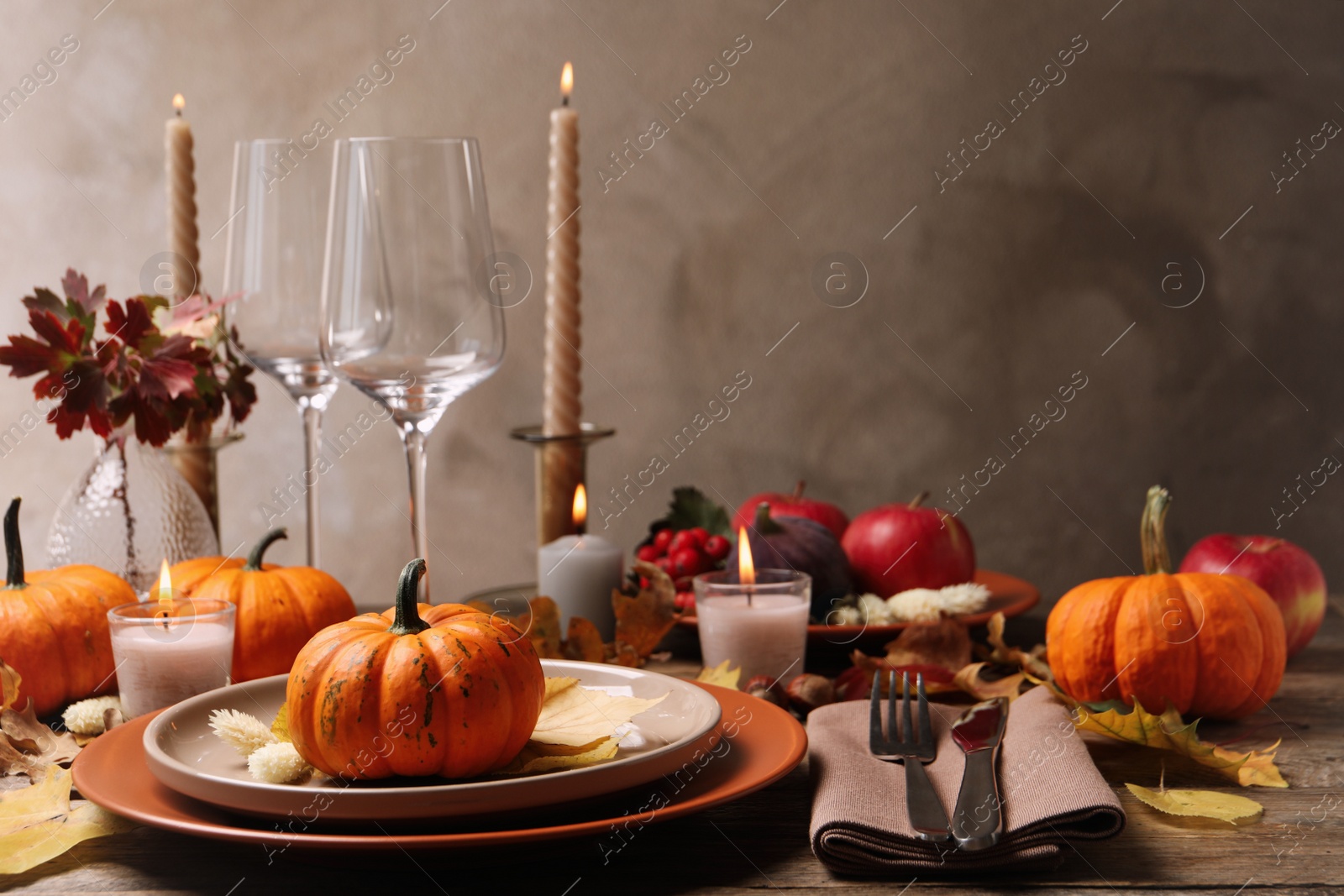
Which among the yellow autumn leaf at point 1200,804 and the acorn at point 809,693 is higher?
the acorn at point 809,693

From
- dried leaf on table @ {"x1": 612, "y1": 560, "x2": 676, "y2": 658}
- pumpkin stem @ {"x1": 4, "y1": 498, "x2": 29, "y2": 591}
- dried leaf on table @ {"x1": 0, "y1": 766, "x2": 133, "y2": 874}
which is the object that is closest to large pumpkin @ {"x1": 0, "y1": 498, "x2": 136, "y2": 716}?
pumpkin stem @ {"x1": 4, "y1": 498, "x2": 29, "y2": 591}

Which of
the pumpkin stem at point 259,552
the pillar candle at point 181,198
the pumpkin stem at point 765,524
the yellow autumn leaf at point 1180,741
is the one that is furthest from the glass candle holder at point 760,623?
the pillar candle at point 181,198

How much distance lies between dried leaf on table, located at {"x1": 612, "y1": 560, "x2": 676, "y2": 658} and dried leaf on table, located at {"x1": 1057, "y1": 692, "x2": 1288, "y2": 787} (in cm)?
35

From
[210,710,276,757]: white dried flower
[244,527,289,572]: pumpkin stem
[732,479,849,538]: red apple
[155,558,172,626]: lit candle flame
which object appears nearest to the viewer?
[210,710,276,757]: white dried flower

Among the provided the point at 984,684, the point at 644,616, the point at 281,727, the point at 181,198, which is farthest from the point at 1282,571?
the point at 181,198

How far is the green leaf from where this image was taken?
3.90 feet

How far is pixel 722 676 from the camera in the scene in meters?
0.85

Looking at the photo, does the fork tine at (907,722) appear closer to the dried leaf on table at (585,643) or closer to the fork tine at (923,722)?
the fork tine at (923,722)

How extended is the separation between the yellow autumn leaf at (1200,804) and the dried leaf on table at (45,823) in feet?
1.82

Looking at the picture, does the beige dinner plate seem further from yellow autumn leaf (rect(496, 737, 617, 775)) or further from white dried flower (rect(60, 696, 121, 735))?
white dried flower (rect(60, 696, 121, 735))

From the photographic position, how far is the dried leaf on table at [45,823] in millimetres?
554

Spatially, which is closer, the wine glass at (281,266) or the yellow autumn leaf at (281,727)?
the yellow autumn leaf at (281,727)

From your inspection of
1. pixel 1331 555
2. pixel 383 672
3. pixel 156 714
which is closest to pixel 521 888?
pixel 383 672

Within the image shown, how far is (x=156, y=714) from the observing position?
0.63 metres
